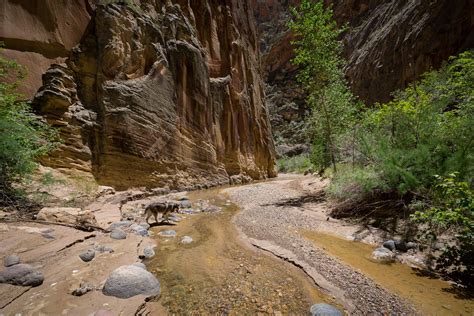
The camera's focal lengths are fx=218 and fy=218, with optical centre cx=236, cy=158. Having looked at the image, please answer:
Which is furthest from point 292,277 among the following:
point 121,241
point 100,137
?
point 100,137

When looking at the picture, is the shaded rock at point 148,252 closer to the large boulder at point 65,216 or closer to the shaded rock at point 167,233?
the shaded rock at point 167,233

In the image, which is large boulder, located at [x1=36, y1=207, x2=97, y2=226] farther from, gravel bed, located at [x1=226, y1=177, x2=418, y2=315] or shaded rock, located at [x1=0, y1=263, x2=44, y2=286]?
gravel bed, located at [x1=226, y1=177, x2=418, y2=315]

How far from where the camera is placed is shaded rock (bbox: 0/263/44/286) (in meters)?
2.81

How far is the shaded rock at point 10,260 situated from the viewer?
3076 millimetres

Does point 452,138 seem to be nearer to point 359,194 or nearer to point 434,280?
point 359,194

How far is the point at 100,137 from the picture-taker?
10625 mm

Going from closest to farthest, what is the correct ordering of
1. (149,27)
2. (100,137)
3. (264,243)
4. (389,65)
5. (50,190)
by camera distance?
(264,243) < (50,190) < (100,137) < (149,27) < (389,65)

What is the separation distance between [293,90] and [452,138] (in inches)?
2304

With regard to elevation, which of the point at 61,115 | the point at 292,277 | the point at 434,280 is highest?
the point at 61,115

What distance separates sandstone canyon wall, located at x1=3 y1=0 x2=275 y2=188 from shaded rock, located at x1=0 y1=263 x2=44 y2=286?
7.51 meters

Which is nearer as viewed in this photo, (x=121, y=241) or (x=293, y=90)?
(x=121, y=241)

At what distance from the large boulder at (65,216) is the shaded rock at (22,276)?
2.30 m

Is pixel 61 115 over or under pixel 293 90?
under

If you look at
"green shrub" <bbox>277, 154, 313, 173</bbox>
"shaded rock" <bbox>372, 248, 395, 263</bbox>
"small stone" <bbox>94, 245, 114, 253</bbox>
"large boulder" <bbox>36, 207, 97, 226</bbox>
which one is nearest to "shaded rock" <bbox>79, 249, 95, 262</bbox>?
"small stone" <bbox>94, 245, 114, 253</bbox>
